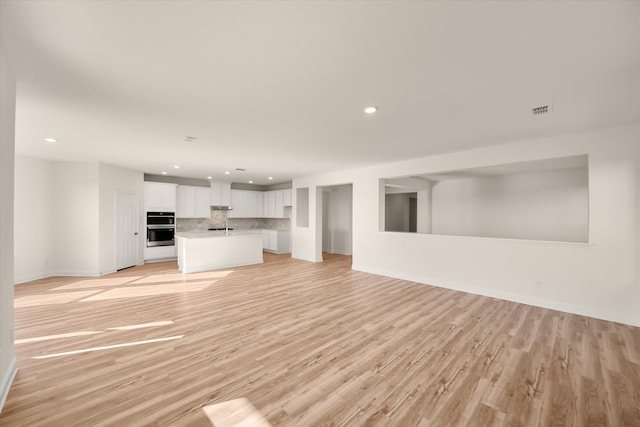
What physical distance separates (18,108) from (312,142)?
355 cm

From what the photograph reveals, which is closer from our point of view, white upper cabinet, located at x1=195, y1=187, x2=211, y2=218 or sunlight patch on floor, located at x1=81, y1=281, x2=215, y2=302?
sunlight patch on floor, located at x1=81, y1=281, x2=215, y2=302

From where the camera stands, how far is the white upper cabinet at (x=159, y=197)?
7754 millimetres

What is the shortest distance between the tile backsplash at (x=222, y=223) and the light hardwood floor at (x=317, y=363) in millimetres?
4666

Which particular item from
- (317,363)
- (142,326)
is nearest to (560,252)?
(317,363)

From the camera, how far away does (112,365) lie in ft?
8.02

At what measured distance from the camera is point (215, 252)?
689 cm

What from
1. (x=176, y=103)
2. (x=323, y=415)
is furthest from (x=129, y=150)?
(x=323, y=415)

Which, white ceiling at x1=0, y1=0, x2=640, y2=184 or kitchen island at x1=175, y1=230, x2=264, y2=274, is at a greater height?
white ceiling at x1=0, y1=0, x2=640, y2=184

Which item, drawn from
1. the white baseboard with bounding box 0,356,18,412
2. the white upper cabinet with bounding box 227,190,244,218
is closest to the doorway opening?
the white upper cabinet with bounding box 227,190,244,218

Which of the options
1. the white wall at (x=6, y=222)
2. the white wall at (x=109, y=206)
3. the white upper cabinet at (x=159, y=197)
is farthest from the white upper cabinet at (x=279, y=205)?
the white wall at (x=6, y=222)

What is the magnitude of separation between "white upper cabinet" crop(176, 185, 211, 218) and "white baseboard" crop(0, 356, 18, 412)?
6733 millimetres

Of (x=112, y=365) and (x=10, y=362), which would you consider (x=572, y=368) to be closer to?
(x=112, y=365)

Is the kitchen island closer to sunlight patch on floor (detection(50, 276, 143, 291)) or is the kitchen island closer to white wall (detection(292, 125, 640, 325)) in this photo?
sunlight patch on floor (detection(50, 276, 143, 291))

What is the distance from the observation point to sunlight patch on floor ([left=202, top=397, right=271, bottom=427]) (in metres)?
1.74
